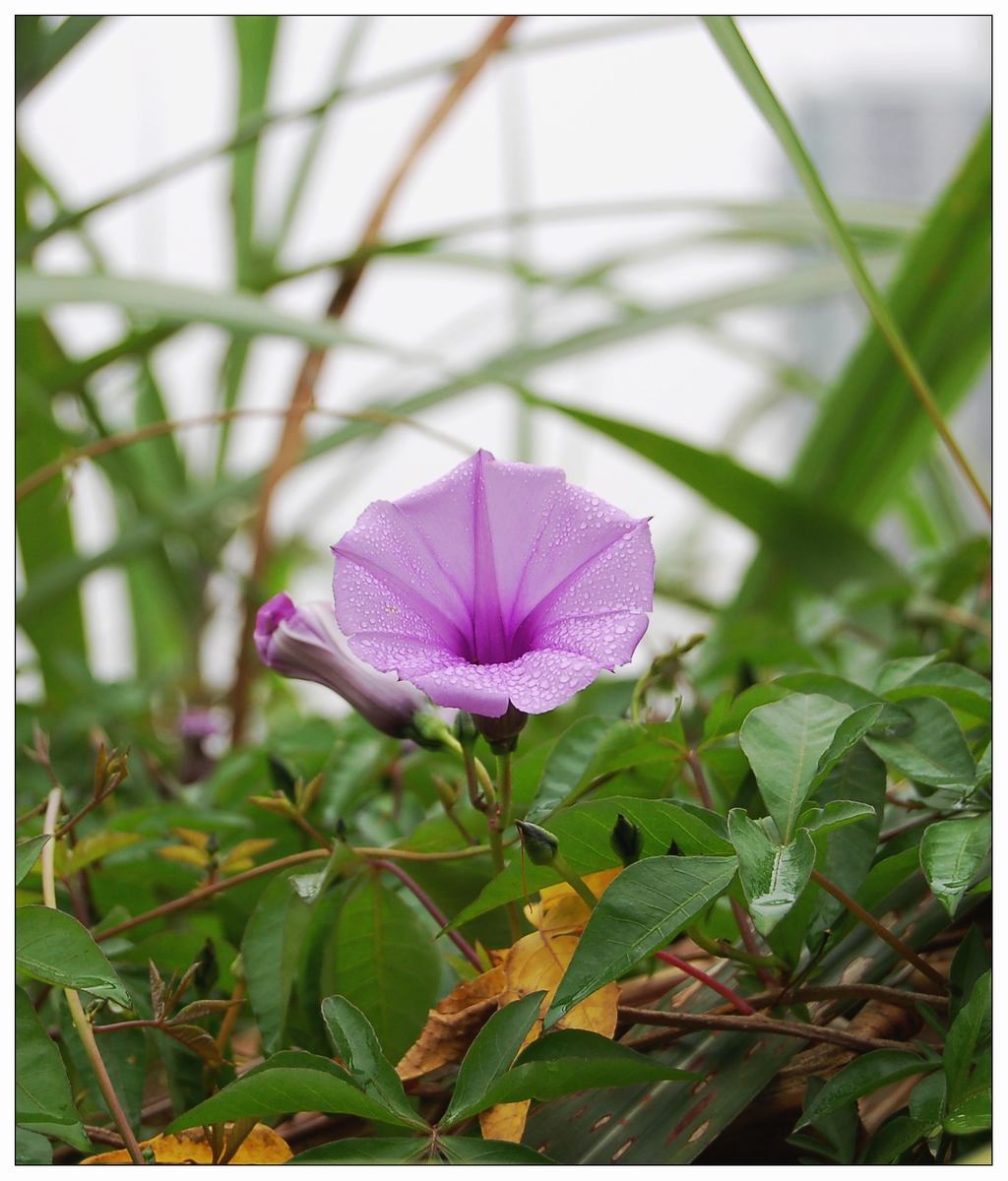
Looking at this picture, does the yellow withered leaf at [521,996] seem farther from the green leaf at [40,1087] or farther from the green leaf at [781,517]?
the green leaf at [781,517]

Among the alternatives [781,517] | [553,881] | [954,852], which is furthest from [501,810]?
[781,517]

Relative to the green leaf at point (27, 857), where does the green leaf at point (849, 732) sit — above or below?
above

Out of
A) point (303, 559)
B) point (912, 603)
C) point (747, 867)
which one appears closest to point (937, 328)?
point (912, 603)

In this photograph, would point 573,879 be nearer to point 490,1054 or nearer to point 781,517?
point 490,1054

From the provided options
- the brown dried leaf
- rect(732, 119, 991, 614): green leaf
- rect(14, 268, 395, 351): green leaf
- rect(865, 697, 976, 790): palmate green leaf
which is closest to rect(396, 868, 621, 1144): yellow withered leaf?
the brown dried leaf

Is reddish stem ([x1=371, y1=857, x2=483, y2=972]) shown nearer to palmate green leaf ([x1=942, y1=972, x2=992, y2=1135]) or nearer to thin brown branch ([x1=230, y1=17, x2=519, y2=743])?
palmate green leaf ([x1=942, y1=972, x2=992, y2=1135])

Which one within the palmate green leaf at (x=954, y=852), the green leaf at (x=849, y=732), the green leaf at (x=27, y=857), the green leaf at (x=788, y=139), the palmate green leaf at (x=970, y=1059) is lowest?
the palmate green leaf at (x=970, y=1059)

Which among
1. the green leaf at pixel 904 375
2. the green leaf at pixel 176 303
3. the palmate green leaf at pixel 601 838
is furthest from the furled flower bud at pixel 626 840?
the green leaf at pixel 904 375
